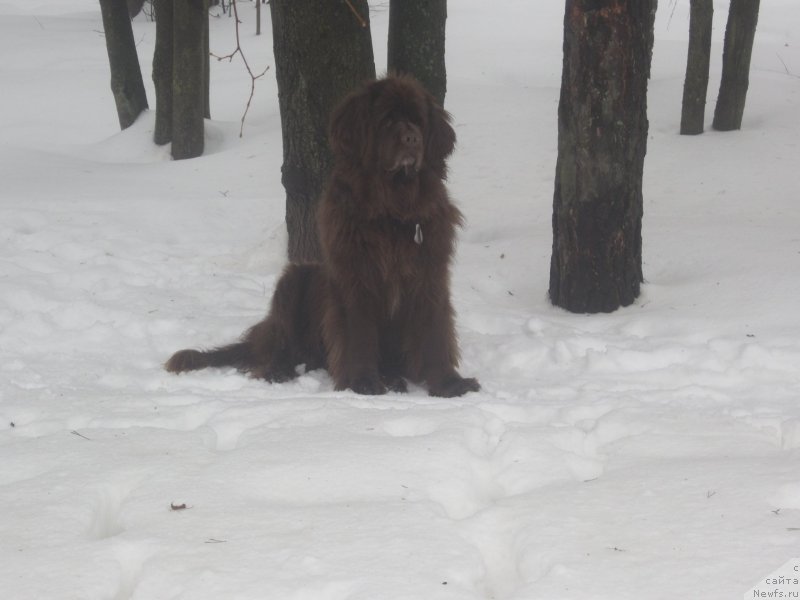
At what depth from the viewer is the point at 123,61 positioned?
11.2 metres

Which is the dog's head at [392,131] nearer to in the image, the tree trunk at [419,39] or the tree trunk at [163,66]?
the tree trunk at [419,39]

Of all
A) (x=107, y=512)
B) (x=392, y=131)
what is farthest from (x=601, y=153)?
(x=107, y=512)

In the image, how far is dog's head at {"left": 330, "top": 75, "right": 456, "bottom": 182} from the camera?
398cm

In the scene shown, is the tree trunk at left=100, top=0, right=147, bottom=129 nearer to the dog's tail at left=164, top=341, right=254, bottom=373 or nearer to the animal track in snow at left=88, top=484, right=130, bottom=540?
the dog's tail at left=164, top=341, right=254, bottom=373

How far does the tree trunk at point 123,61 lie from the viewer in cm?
1108

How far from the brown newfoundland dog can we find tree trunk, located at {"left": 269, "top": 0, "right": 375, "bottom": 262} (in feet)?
4.43

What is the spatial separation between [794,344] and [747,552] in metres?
2.27

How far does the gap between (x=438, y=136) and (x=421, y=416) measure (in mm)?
1368

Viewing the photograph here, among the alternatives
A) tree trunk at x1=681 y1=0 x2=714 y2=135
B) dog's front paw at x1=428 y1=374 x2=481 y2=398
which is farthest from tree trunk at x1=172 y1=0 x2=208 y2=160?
dog's front paw at x1=428 y1=374 x2=481 y2=398

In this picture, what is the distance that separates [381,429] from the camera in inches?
140

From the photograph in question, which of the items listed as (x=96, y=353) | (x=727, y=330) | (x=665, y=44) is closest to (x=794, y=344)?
(x=727, y=330)

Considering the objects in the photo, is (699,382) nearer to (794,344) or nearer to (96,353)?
(794,344)

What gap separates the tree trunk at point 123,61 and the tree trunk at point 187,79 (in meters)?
1.51

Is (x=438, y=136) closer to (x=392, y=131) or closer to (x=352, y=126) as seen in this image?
(x=392, y=131)
